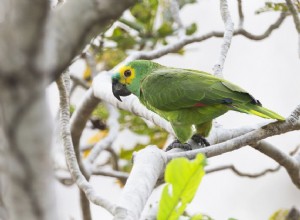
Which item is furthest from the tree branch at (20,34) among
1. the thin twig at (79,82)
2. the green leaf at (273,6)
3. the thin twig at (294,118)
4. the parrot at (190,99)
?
the thin twig at (79,82)

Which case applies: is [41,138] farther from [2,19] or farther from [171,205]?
[171,205]

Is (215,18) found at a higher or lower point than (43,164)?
lower

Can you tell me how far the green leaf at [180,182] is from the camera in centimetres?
59

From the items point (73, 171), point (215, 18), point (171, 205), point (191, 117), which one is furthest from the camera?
point (215, 18)

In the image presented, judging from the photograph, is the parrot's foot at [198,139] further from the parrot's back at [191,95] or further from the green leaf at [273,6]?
the green leaf at [273,6]

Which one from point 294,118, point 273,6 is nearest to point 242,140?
point 294,118

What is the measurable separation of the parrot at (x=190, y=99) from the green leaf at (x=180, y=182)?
Answer: 69 centimetres

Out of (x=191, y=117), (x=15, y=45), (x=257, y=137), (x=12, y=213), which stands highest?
(x=15, y=45)

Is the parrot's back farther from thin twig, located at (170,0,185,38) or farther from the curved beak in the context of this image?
thin twig, located at (170,0,185,38)

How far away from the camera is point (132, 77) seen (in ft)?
5.55

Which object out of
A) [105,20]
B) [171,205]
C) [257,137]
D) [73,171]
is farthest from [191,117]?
[105,20]

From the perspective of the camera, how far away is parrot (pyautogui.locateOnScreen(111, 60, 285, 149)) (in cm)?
138

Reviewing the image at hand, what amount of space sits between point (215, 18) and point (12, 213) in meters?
3.24

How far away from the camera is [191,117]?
1.49 m
